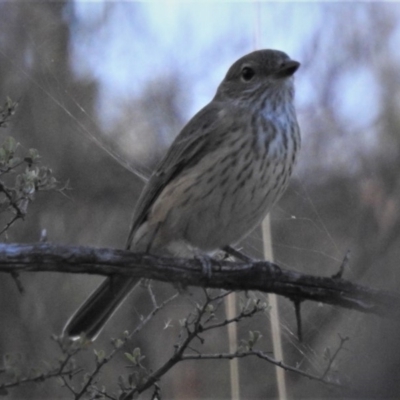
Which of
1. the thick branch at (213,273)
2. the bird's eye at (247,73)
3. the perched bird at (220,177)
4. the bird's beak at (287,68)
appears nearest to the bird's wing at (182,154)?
the perched bird at (220,177)

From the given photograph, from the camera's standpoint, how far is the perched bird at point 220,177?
393 centimetres

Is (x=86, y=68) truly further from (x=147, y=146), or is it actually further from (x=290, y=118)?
(x=290, y=118)

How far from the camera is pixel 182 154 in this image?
427 cm

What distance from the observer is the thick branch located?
293cm

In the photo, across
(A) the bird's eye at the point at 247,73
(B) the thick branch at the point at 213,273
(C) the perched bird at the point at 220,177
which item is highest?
(A) the bird's eye at the point at 247,73

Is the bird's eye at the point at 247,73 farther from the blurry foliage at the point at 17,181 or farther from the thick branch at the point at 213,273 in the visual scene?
the blurry foliage at the point at 17,181

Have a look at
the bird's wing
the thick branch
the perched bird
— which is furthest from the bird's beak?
the thick branch

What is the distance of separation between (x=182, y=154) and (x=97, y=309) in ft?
3.01

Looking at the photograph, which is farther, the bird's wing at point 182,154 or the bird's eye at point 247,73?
the bird's eye at point 247,73

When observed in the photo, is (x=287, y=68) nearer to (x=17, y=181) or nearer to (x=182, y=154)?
(x=182, y=154)

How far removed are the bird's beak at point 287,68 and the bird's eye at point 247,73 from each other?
0.58 ft

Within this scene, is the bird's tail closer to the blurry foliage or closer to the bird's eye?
the blurry foliage

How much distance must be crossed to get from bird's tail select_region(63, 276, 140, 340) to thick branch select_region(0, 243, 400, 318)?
72cm

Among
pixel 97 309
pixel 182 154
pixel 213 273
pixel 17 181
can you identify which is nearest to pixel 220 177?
pixel 182 154
